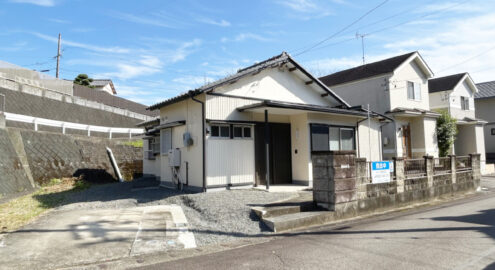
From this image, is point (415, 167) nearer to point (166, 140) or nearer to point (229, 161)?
point (229, 161)

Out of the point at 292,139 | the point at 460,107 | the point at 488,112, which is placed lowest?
the point at 292,139

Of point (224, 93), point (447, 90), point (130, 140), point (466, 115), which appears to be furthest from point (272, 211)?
point (466, 115)

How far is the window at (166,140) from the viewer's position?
484 inches

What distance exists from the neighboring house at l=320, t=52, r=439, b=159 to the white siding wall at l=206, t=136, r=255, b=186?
1044 cm

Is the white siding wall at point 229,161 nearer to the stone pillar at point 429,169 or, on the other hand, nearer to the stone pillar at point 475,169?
the stone pillar at point 429,169

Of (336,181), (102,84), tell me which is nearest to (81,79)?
(102,84)

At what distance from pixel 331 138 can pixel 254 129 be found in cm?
331

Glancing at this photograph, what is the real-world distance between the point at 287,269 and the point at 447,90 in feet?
75.8

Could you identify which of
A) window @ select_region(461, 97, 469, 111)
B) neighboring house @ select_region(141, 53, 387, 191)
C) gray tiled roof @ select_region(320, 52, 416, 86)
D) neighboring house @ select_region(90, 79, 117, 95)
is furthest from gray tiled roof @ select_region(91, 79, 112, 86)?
window @ select_region(461, 97, 469, 111)

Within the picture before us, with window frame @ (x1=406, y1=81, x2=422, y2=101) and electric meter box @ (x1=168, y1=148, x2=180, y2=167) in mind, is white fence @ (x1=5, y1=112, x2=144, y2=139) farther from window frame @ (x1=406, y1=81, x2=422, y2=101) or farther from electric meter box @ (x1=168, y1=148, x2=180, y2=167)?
window frame @ (x1=406, y1=81, x2=422, y2=101)

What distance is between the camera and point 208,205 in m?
8.16

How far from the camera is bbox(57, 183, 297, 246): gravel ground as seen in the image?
21.5 ft

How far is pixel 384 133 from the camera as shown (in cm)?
1792

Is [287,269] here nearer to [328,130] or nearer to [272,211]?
[272,211]
